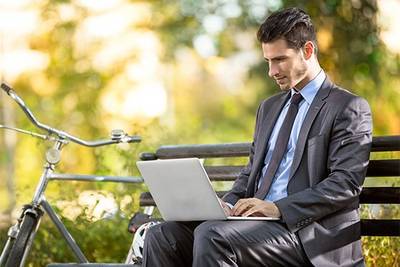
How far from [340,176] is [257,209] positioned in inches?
13.9

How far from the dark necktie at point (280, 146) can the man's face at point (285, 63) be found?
106 mm

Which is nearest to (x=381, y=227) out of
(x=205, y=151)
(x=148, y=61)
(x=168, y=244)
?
(x=168, y=244)

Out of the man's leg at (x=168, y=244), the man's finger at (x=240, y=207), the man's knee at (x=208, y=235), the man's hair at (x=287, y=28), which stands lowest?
the man's knee at (x=208, y=235)

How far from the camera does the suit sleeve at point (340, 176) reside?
4.67 metres

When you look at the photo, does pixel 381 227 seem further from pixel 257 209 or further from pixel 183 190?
pixel 183 190

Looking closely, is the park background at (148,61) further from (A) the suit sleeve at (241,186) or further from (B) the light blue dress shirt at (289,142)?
(B) the light blue dress shirt at (289,142)

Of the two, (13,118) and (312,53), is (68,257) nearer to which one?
(312,53)

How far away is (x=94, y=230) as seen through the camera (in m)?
7.34

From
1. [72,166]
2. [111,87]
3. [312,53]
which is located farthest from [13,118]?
[312,53]

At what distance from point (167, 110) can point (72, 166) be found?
6.10 meters

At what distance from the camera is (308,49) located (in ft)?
16.4

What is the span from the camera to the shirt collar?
16.5 feet

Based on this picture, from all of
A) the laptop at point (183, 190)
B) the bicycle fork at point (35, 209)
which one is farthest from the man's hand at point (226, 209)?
the bicycle fork at point (35, 209)

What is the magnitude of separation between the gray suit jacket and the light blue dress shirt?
5cm
